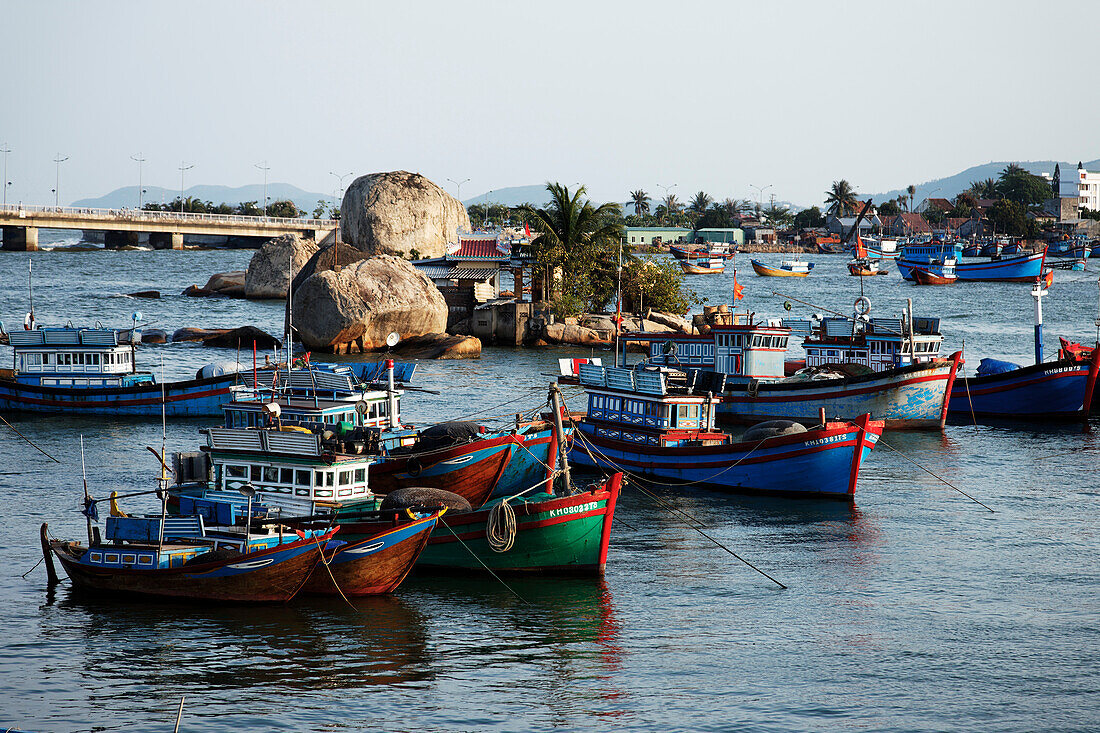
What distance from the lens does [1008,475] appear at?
39438 millimetres

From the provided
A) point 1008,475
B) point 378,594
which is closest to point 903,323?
point 1008,475

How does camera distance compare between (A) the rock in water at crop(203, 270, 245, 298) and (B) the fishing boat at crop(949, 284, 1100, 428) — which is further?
(A) the rock in water at crop(203, 270, 245, 298)

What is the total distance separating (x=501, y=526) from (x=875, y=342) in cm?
3057

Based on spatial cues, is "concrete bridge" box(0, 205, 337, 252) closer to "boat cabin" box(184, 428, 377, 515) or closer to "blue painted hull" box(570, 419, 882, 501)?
"blue painted hull" box(570, 419, 882, 501)

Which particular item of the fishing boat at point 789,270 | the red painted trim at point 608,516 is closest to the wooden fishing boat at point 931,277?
the fishing boat at point 789,270

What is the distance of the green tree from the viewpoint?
74.5 m

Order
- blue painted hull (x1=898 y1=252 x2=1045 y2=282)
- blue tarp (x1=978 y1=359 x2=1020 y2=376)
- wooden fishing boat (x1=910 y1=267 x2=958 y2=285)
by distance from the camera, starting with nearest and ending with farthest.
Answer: blue tarp (x1=978 y1=359 x2=1020 y2=376), blue painted hull (x1=898 y1=252 x2=1045 y2=282), wooden fishing boat (x1=910 y1=267 x2=958 y2=285)

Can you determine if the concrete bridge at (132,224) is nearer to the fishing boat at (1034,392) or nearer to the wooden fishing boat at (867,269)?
the wooden fishing boat at (867,269)

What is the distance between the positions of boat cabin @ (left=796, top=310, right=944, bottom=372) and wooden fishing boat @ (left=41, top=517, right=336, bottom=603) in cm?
3393

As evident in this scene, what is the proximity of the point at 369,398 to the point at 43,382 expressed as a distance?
22.0 meters

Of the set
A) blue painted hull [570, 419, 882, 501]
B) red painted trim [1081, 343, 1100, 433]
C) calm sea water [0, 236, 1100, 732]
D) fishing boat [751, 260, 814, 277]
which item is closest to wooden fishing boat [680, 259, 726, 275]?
fishing boat [751, 260, 814, 277]

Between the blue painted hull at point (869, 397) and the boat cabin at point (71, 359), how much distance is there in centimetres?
2702

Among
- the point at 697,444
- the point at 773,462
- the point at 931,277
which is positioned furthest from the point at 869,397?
the point at 931,277

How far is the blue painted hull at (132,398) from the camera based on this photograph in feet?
155
